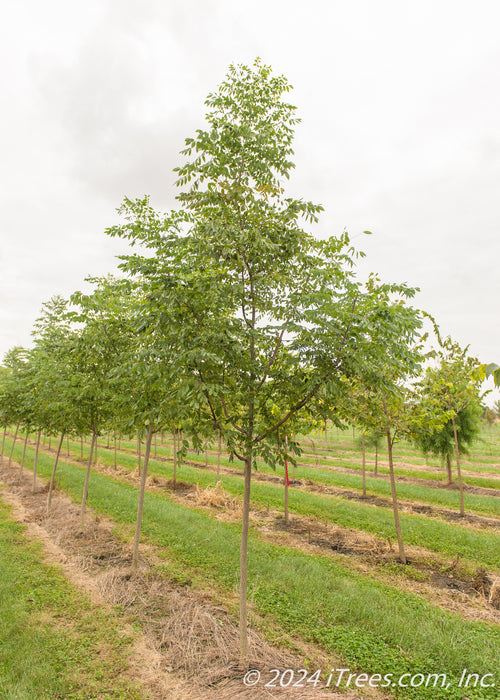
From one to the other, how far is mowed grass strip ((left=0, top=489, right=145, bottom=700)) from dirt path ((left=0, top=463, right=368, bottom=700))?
276 millimetres

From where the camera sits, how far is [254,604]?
20.4 ft

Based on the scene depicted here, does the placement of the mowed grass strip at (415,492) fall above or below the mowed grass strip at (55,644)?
above

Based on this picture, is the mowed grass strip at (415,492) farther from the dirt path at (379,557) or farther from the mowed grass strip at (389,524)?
the dirt path at (379,557)

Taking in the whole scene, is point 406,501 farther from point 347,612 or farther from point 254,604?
point 254,604

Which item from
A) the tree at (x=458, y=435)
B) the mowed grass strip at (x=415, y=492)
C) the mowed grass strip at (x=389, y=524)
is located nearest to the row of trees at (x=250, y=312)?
the mowed grass strip at (x=389, y=524)

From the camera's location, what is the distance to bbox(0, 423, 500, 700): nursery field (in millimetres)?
4461

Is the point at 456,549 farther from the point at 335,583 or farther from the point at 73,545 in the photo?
the point at 73,545

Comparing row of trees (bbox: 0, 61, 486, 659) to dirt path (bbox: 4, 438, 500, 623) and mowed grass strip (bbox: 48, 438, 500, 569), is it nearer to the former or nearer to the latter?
dirt path (bbox: 4, 438, 500, 623)

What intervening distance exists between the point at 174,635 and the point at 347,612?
2.71 metres

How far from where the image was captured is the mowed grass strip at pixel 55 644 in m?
4.29

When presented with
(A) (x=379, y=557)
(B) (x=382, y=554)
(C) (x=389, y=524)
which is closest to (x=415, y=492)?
(C) (x=389, y=524)

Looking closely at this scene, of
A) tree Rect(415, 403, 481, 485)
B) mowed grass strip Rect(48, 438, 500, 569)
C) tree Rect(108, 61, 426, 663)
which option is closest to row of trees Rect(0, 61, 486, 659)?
tree Rect(108, 61, 426, 663)

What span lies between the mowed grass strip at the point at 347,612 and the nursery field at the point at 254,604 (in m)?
0.02

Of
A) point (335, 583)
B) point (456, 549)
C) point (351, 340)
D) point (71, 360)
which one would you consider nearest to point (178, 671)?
point (335, 583)
